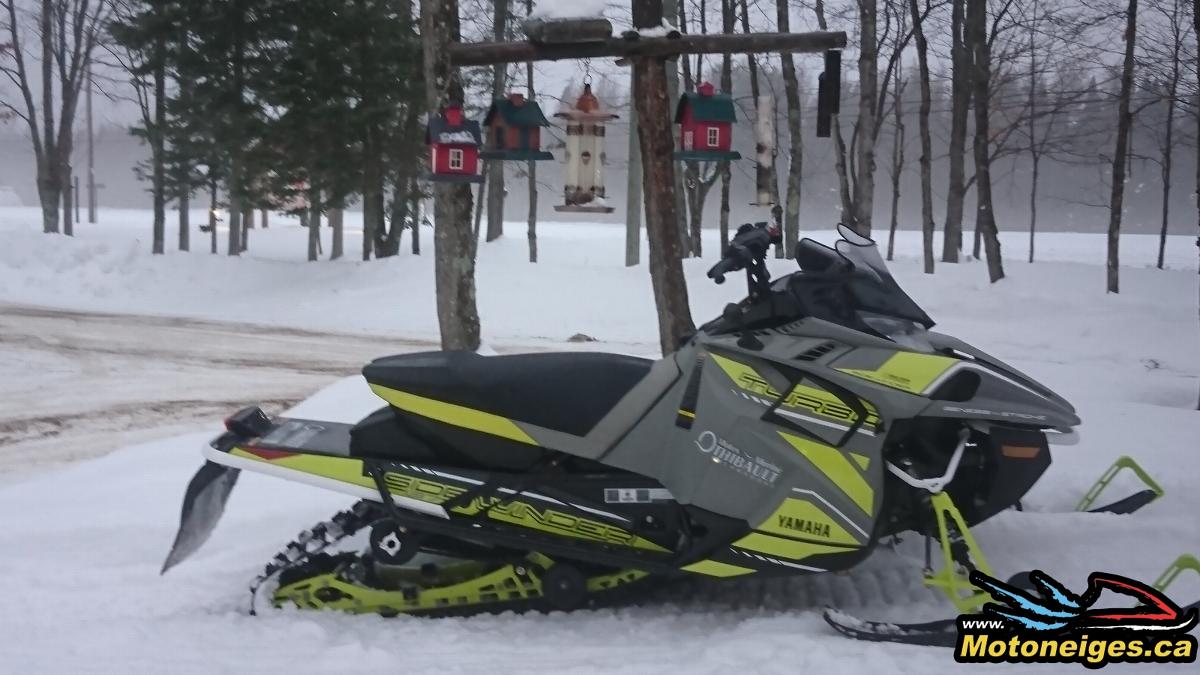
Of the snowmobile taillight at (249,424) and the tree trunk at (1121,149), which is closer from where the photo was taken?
the snowmobile taillight at (249,424)

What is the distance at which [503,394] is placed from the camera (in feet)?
12.1

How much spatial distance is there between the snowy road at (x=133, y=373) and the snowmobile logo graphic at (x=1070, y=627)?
637cm

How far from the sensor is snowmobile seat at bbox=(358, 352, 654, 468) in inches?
144

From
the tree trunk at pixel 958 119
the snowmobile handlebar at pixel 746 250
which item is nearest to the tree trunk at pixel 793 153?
the tree trunk at pixel 958 119

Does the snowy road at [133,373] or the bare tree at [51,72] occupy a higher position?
the bare tree at [51,72]

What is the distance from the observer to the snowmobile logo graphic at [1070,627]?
308 centimetres

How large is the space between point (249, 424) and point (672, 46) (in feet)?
12.9

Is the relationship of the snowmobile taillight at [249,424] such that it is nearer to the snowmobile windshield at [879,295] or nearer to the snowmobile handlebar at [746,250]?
the snowmobile handlebar at [746,250]

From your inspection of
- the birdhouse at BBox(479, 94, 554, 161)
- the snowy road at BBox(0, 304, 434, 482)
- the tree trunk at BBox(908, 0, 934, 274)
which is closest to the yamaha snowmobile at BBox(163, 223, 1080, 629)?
the birdhouse at BBox(479, 94, 554, 161)

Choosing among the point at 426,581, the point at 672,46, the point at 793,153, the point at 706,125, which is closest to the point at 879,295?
the point at 426,581

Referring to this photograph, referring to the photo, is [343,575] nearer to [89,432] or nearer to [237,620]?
[237,620]

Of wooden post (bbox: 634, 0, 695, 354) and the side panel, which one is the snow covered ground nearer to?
the side panel

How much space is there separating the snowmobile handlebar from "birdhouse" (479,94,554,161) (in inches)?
155

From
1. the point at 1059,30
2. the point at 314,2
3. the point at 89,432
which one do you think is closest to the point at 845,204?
the point at 1059,30
